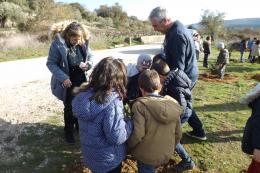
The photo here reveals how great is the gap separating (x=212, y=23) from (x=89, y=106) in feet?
146

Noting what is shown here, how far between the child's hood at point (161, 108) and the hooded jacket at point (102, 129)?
0.76ft

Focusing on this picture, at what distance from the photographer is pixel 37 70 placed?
1293 centimetres

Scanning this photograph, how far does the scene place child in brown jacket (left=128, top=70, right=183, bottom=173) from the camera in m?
3.17

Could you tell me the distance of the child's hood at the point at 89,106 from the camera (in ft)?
9.70

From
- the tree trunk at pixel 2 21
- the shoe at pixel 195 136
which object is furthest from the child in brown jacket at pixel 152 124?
the tree trunk at pixel 2 21

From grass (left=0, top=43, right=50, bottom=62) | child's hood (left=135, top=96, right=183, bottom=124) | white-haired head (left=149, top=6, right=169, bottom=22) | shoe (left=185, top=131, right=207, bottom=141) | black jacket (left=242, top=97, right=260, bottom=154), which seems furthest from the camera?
grass (left=0, top=43, right=50, bottom=62)

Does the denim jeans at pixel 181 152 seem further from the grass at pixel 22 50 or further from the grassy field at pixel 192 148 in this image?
the grass at pixel 22 50

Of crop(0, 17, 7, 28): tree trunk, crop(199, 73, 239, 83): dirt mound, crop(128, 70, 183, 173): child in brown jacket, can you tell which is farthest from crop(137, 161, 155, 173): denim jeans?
crop(0, 17, 7, 28): tree trunk

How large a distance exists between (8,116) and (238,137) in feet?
14.2

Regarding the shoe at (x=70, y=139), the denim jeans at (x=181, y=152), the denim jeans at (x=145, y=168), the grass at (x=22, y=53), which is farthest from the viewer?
the grass at (x=22, y=53)

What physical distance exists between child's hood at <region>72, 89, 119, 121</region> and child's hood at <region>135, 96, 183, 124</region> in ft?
1.11

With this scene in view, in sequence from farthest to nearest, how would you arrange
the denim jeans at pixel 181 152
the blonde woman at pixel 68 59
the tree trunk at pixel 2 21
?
the tree trunk at pixel 2 21
the blonde woman at pixel 68 59
the denim jeans at pixel 181 152

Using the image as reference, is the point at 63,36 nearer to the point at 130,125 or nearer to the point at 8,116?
the point at 130,125

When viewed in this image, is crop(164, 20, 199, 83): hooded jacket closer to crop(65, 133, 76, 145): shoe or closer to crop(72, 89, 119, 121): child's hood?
crop(72, 89, 119, 121): child's hood
